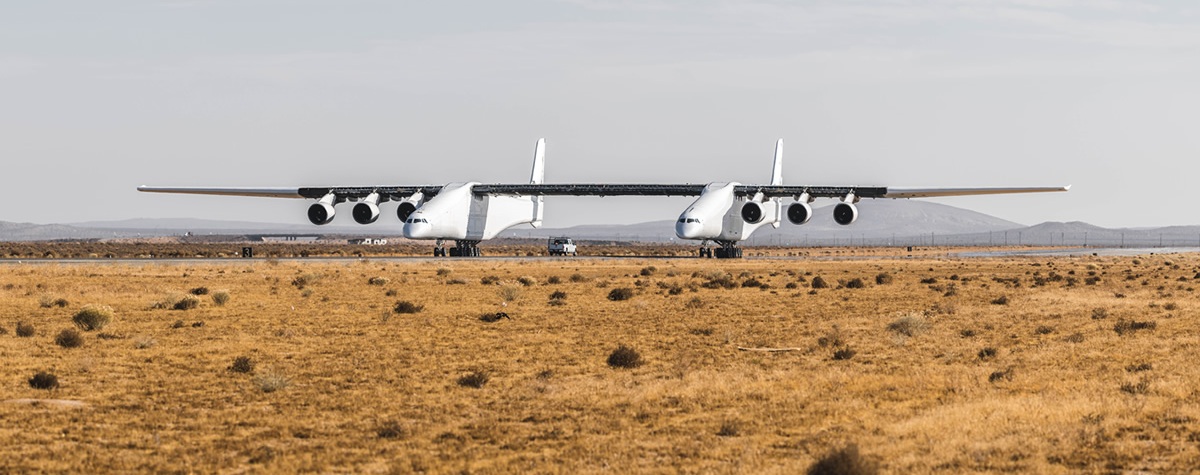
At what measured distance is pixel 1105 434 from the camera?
40.7 ft

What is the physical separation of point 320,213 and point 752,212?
2888cm

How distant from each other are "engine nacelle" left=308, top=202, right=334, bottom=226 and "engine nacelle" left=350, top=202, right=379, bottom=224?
1592 millimetres

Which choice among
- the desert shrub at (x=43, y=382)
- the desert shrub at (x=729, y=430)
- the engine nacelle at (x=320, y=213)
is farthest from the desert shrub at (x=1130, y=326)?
the engine nacelle at (x=320, y=213)

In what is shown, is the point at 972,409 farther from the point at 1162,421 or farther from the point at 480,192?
the point at 480,192

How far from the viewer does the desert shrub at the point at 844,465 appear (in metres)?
9.72

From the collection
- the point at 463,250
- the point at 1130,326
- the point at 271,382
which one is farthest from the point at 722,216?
the point at 271,382

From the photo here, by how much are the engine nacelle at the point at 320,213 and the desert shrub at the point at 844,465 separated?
2785 inches

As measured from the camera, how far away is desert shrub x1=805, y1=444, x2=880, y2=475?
383 inches

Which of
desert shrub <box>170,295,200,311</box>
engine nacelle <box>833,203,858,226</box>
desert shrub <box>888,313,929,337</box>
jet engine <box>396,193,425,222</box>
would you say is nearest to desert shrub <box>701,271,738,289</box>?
desert shrub <box>170,295,200,311</box>

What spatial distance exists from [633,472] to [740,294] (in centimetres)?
3061

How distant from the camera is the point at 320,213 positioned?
79.5 m

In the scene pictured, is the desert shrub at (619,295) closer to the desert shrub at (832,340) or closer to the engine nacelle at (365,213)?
the desert shrub at (832,340)

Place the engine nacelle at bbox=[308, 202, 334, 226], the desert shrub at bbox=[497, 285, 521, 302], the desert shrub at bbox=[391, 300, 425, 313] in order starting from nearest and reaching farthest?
the desert shrub at bbox=[391, 300, 425, 313] → the desert shrub at bbox=[497, 285, 521, 302] → the engine nacelle at bbox=[308, 202, 334, 226]

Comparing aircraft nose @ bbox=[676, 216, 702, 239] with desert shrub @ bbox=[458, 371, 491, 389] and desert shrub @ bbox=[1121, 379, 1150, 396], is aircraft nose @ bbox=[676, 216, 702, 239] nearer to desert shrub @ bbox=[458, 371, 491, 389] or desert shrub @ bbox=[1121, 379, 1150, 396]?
desert shrub @ bbox=[458, 371, 491, 389]
